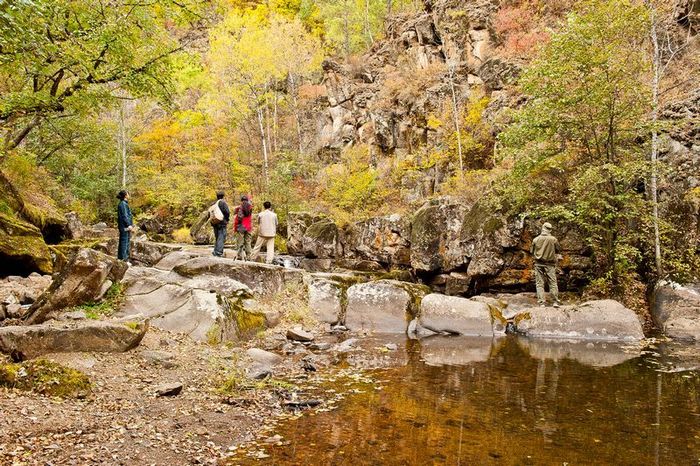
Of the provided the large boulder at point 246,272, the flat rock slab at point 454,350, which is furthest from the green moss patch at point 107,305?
the flat rock slab at point 454,350

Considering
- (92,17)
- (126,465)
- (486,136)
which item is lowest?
(126,465)

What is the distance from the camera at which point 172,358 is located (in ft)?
24.4

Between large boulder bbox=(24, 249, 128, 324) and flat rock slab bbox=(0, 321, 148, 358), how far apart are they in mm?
1037

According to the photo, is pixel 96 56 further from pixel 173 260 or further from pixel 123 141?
pixel 123 141

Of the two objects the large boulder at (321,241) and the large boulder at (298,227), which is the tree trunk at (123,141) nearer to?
the large boulder at (298,227)

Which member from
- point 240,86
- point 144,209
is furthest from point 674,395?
point 144,209

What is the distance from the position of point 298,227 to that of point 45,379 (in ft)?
63.5

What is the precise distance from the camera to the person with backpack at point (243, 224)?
45.4 feet

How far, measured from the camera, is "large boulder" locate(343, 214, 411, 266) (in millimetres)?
21125

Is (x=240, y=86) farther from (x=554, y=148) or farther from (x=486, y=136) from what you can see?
(x=554, y=148)

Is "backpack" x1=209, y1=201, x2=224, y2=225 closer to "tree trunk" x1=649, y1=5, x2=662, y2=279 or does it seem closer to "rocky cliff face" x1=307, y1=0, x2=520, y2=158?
"tree trunk" x1=649, y1=5, x2=662, y2=279

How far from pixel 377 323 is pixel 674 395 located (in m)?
7.42

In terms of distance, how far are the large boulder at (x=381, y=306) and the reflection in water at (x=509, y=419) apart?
392 cm

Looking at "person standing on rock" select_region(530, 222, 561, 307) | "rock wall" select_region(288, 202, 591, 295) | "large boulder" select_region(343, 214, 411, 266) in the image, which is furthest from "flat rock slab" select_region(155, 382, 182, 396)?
"large boulder" select_region(343, 214, 411, 266)
